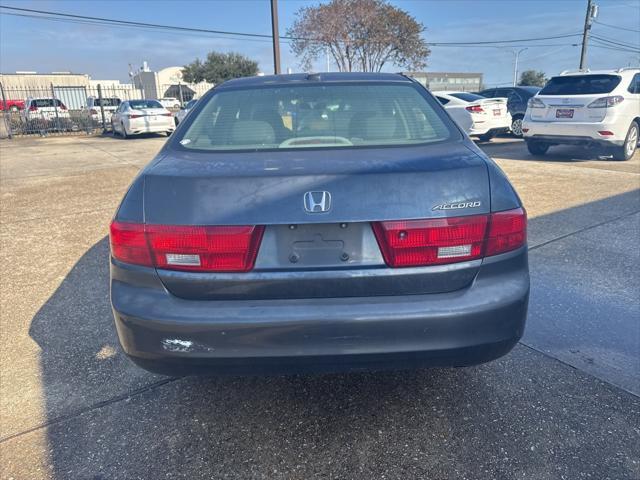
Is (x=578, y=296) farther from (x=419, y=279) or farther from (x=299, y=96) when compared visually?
(x=299, y=96)

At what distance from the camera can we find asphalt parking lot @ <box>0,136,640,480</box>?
79.5 inches

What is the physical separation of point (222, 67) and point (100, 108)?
89.3 ft

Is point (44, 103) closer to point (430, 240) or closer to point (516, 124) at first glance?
point (516, 124)

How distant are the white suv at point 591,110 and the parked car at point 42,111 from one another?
21.5 meters

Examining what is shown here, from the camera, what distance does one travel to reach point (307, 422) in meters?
2.28

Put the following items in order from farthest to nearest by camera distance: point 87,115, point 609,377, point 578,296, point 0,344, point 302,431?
point 87,115 → point 578,296 → point 0,344 → point 609,377 → point 302,431

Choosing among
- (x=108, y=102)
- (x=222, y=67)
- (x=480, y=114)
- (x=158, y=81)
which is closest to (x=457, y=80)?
(x=222, y=67)

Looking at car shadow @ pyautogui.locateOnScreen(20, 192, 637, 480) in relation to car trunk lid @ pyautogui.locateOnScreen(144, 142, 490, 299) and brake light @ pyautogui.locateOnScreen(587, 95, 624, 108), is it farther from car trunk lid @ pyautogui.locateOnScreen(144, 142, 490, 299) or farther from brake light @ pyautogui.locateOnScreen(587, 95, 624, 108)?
brake light @ pyautogui.locateOnScreen(587, 95, 624, 108)

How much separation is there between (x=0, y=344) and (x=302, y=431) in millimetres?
2156

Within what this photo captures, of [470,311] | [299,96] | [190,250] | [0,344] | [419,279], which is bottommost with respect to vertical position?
[0,344]

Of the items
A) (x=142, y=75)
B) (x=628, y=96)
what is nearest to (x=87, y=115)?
(x=628, y=96)

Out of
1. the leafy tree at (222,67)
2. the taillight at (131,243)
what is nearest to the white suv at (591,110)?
the taillight at (131,243)

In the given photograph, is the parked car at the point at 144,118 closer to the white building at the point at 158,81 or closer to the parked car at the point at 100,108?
the parked car at the point at 100,108

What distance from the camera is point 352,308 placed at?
5.98 feet
